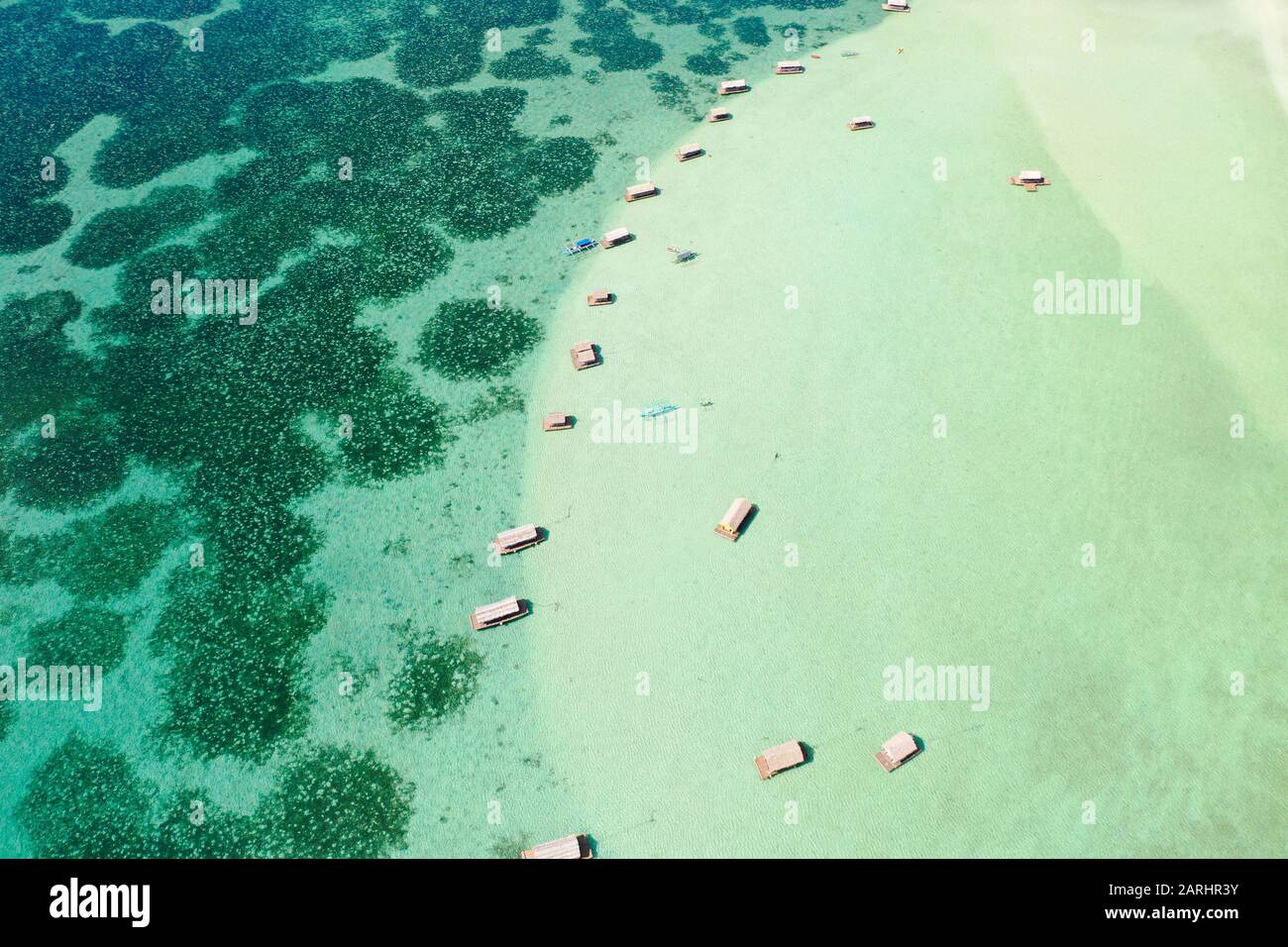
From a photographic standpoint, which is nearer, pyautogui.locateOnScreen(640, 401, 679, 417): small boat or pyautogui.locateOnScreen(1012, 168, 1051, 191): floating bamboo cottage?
pyautogui.locateOnScreen(640, 401, 679, 417): small boat

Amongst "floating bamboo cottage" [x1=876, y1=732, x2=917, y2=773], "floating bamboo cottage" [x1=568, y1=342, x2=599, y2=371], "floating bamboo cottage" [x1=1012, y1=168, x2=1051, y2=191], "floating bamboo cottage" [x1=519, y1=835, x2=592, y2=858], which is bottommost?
"floating bamboo cottage" [x1=519, y1=835, x2=592, y2=858]

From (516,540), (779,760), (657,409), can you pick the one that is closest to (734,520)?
(657,409)

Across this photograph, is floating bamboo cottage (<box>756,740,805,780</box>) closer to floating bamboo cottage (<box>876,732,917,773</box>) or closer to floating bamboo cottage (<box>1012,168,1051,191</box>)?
floating bamboo cottage (<box>876,732,917,773</box>)

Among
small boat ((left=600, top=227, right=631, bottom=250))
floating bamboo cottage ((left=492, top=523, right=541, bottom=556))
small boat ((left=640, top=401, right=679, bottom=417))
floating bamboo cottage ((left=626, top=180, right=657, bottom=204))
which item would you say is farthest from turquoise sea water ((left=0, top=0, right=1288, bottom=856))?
floating bamboo cottage ((left=626, top=180, right=657, bottom=204))

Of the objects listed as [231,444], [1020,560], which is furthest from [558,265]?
[1020,560]

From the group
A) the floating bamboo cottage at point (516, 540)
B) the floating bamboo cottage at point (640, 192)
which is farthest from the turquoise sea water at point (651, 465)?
the floating bamboo cottage at point (640, 192)

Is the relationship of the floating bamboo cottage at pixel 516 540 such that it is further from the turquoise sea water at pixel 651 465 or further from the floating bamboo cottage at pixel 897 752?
the floating bamboo cottage at pixel 897 752
